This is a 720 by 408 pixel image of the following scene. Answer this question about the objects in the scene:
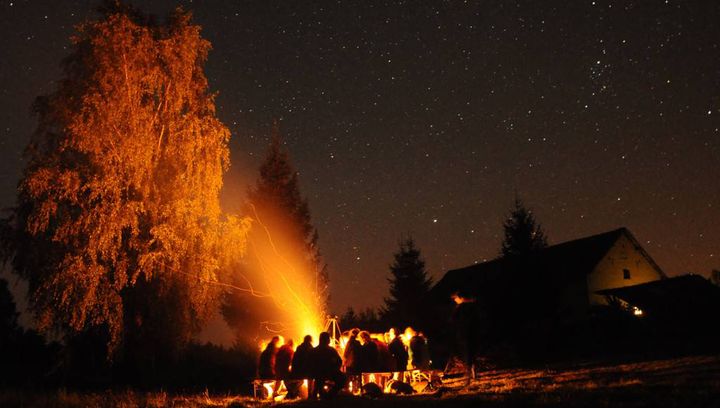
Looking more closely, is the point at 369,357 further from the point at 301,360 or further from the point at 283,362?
the point at 283,362

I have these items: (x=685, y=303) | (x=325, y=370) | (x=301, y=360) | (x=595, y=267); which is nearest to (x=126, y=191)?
(x=301, y=360)

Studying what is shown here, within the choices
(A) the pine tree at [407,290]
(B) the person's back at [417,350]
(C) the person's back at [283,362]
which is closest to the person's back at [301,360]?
(C) the person's back at [283,362]

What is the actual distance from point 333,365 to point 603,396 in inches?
253

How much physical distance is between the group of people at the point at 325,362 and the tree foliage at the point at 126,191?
6.39m

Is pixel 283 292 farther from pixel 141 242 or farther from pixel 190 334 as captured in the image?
pixel 141 242

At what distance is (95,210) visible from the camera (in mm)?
18203

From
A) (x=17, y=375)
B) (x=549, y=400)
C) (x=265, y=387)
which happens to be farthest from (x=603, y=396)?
(x=17, y=375)

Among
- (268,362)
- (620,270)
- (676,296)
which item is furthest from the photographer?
(620,270)

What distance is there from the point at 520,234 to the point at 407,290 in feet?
37.9

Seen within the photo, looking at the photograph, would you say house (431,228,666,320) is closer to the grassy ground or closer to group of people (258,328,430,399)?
group of people (258,328,430,399)

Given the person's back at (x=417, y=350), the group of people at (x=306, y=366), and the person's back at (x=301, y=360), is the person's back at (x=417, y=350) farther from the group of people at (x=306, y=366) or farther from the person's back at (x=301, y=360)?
the person's back at (x=301, y=360)

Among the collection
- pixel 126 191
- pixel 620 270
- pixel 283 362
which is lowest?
pixel 283 362

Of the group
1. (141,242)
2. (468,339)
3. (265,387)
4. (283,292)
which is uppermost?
(141,242)

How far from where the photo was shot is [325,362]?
43.1 ft
